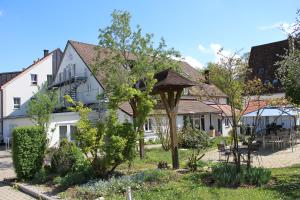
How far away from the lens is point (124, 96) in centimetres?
1214

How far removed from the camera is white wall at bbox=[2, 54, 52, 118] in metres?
41.9

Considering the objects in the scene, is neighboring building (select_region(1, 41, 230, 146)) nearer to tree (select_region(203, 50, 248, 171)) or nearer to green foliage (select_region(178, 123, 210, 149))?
green foliage (select_region(178, 123, 210, 149))

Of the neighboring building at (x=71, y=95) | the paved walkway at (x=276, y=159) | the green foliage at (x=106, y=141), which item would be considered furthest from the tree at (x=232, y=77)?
the neighboring building at (x=71, y=95)

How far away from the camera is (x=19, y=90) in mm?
42719

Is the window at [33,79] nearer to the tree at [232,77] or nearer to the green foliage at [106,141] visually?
the green foliage at [106,141]

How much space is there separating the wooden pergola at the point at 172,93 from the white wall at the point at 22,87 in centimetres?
3219

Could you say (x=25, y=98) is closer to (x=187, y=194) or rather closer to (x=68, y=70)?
(x=68, y=70)

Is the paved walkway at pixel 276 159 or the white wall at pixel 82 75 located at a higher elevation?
the white wall at pixel 82 75

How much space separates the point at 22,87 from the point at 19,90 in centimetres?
51

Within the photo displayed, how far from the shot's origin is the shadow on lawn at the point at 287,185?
940 centimetres

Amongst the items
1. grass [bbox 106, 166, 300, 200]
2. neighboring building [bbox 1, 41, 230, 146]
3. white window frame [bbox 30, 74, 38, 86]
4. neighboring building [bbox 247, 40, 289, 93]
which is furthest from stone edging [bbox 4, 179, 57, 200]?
neighboring building [bbox 247, 40, 289, 93]

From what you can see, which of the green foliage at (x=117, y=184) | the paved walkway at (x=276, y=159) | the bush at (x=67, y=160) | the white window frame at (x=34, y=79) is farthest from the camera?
the white window frame at (x=34, y=79)

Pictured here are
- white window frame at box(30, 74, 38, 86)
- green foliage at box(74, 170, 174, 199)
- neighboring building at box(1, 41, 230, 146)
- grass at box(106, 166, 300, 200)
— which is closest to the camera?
grass at box(106, 166, 300, 200)

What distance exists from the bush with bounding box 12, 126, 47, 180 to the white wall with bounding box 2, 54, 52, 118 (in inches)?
1166
